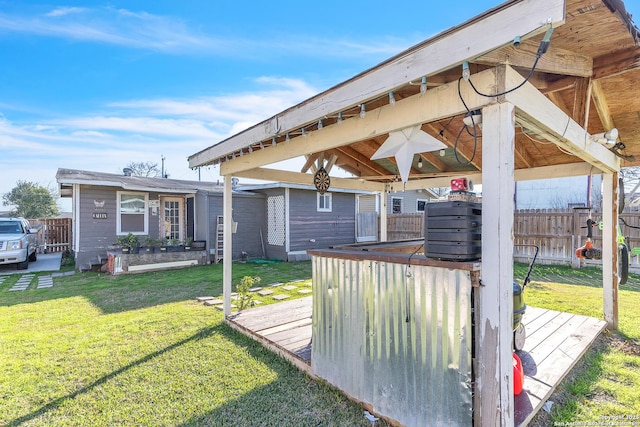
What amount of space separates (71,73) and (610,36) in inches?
494

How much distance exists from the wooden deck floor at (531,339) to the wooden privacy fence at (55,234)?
433 inches

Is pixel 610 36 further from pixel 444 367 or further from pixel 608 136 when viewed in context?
pixel 444 367

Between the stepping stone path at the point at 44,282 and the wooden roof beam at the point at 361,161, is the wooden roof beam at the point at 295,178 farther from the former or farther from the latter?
the stepping stone path at the point at 44,282

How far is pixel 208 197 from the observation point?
33.4ft

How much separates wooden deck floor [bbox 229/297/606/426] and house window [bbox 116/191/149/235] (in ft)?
23.1

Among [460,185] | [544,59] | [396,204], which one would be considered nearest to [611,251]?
[544,59]

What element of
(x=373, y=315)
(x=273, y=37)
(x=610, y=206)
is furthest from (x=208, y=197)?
(x=610, y=206)

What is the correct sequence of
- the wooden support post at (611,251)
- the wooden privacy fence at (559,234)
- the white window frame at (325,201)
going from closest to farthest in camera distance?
the wooden support post at (611,251) < the wooden privacy fence at (559,234) < the white window frame at (325,201)

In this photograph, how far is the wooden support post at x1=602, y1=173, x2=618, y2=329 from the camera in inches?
149

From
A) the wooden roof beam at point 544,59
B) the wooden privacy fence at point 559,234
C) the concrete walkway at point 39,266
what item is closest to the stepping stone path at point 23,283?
the concrete walkway at point 39,266

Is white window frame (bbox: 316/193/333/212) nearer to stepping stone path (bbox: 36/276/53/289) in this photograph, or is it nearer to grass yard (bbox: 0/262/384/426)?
grass yard (bbox: 0/262/384/426)

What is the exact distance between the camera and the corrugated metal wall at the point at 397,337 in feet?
5.80

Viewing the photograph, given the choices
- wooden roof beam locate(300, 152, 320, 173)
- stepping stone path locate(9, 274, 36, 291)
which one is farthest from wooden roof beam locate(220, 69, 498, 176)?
stepping stone path locate(9, 274, 36, 291)

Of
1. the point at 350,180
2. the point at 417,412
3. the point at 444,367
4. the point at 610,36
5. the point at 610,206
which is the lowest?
the point at 417,412
